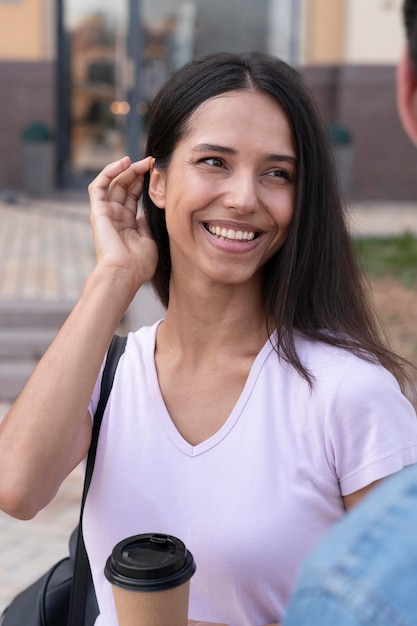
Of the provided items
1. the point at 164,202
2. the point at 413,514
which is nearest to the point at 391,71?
the point at 164,202

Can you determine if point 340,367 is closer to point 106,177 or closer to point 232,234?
point 232,234

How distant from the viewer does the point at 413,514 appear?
2.10ft

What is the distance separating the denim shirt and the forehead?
1338 mm

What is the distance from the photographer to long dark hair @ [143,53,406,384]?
6.31 ft

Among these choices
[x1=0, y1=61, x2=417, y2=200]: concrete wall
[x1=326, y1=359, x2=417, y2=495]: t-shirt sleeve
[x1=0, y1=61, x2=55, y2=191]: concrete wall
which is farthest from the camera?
[x1=0, y1=61, x2=417, y2=200]: concrete wall

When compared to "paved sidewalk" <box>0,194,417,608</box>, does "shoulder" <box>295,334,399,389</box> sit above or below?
above

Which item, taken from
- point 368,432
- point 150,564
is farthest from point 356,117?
point 150,564

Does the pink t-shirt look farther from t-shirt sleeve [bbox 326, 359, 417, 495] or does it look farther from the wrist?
the wrist

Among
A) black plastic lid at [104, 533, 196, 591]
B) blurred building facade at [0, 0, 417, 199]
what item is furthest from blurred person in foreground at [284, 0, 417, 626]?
blurred building facade at [0, 0, 417, 199]

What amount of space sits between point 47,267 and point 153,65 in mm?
5608

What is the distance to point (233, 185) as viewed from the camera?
6.30 ft

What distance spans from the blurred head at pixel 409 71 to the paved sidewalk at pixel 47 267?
5.31ft

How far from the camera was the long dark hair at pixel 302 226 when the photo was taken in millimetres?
1923

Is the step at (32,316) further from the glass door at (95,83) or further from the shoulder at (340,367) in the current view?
the glass door at (95,83)
